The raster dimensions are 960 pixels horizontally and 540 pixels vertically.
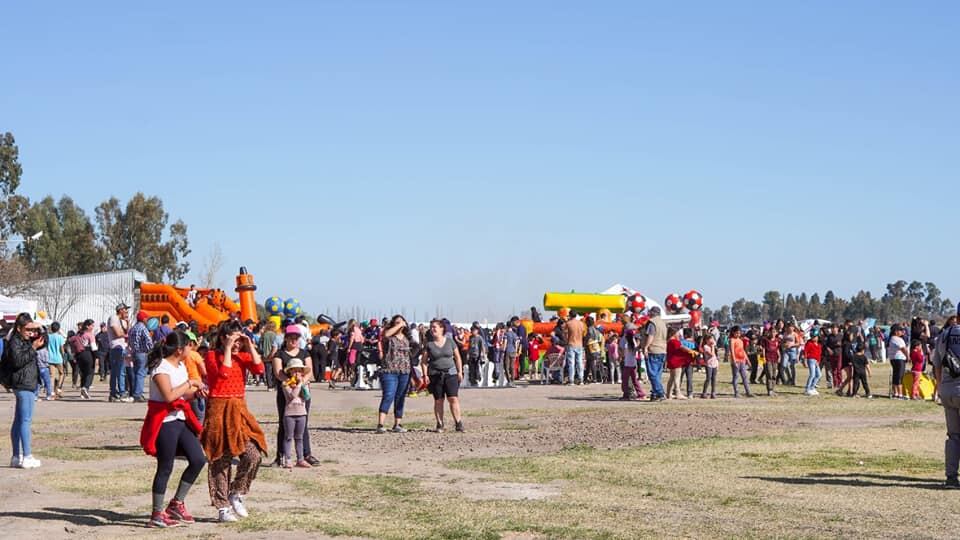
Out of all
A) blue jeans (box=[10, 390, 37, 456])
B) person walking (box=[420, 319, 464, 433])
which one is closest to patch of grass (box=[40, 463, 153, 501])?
blue jeans (box=[10, 390, 37, 456])

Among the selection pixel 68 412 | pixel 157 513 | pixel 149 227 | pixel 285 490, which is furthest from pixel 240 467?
pixel 149 227

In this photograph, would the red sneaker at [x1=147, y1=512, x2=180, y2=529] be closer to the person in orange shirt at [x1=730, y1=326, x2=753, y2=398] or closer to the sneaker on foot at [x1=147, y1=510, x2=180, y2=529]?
the sneaker on foot at [x1=147, y1=510, x2=180, y2=529]

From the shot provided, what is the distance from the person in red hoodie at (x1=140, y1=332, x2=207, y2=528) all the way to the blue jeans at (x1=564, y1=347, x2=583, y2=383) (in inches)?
852

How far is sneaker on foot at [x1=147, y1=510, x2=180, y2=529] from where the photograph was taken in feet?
32.7

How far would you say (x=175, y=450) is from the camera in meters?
9.95

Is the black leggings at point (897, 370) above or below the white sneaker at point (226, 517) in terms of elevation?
above

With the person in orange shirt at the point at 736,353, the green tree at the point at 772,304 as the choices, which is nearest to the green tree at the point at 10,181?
the person in orange shirt at the point at 736,353

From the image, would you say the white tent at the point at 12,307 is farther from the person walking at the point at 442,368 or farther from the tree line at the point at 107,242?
the tree line at the point at 107,242

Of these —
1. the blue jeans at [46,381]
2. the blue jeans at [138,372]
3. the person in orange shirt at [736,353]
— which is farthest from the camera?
the person in orange shirt at [736,353]

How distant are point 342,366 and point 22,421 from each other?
1997cm

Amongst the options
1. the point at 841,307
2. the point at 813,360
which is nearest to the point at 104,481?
the point at 813,360

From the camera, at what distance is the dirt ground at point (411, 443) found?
10.5 meters

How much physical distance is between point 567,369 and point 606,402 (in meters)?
6.77

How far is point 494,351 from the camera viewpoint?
3192cm
